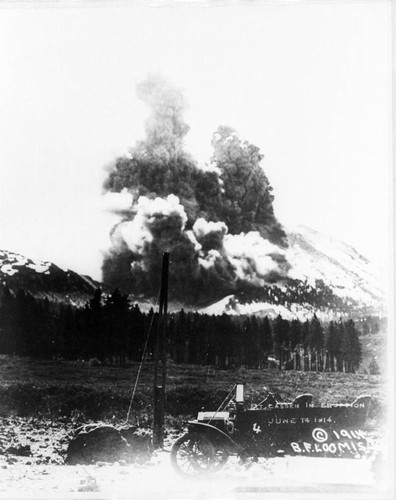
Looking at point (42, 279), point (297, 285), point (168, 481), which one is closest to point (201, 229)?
point (297, 285)

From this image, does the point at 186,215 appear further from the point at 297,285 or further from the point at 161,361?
the point at 161,361

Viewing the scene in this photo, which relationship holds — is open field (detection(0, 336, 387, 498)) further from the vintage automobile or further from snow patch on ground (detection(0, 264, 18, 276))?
snow patch on ground (detection(0, 264, 18, 276))

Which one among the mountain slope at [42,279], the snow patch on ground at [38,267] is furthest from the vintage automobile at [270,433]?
the snow patch on ground at [38,267]

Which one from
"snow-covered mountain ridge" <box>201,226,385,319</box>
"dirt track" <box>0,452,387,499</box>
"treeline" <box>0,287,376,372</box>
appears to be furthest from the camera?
"snow-covered mountain ridge" <box>201,226,385,319</box>

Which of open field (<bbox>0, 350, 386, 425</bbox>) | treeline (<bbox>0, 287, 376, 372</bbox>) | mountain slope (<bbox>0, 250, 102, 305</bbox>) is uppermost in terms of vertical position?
mountain slope (<bbox>0, 250, 102, 305</bbox>)

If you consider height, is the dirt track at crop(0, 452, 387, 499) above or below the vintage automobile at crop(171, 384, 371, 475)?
below

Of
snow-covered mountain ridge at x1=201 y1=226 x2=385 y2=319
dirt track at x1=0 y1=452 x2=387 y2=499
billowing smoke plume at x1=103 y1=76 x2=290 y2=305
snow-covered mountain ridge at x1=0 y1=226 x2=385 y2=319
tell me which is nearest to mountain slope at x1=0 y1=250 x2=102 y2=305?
snow-covered mountain ridge at x1=0 y1=226 x2=385 y2=319

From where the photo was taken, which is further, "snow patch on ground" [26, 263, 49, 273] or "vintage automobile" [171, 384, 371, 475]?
"snow patch on ground" [26, 263, 49, 273]
